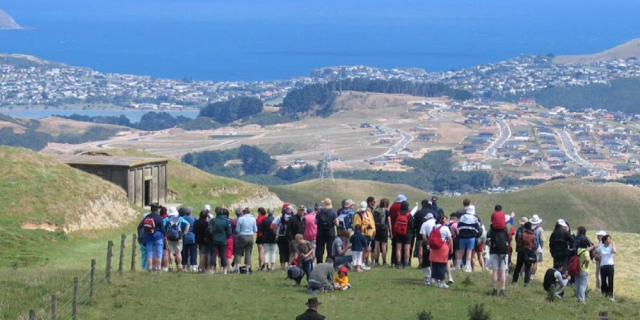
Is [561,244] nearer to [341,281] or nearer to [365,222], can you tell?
[365,222]

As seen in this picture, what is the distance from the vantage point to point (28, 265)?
27156 mm

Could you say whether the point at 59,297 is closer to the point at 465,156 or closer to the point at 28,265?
the point at 28,265

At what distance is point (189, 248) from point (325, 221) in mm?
2408

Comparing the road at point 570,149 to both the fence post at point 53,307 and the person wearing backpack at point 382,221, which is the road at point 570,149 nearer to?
the person wearing backpack at point 382,221

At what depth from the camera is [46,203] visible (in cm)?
3381

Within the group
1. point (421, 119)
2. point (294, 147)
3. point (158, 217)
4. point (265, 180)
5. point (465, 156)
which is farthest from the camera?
point (421, 119)

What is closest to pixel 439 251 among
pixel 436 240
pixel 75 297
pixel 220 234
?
pixel 436 240

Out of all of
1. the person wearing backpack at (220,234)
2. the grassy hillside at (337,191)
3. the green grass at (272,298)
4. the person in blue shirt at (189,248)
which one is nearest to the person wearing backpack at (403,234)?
the green grass at (272,298)

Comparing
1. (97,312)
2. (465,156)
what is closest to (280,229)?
(97,312)

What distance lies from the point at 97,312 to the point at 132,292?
1934mm

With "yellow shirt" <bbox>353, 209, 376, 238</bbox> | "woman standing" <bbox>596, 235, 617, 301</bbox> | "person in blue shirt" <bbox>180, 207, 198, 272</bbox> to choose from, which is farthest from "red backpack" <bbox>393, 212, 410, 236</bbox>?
"person in blue shirt" <bbox>180, 207, 198, 272</bbox>

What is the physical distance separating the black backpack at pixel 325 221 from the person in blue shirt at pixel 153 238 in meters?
2.72

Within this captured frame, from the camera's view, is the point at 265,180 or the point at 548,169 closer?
the point at 265,180

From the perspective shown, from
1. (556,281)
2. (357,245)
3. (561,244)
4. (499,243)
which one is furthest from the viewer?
(357,245)
